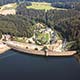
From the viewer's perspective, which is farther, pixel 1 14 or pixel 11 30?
pixel 1 14

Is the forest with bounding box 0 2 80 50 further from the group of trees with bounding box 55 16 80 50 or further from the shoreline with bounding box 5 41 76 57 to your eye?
the shoreline with bounding box 5 41 76 57

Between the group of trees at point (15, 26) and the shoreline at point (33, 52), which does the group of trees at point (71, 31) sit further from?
the group of trees at point (15, 26)

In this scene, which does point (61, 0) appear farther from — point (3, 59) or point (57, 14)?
point (3, 59)

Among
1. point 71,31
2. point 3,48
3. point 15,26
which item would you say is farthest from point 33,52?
point 15,26

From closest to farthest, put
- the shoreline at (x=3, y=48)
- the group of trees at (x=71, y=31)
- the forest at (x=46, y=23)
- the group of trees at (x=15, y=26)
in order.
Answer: the shoreline at (x=3, y=48), the group of trees at (x=71, y=31), the forest at (x=46, y=23), the group of trees at (x=15, y=26)

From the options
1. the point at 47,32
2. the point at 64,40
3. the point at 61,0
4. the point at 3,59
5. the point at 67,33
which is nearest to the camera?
the point at 3,59

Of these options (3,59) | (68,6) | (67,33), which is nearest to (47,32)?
(67,33)

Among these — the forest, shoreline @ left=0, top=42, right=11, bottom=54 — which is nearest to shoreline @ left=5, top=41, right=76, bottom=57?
shoreline @ left=0, top=42, right=11, bottom=54

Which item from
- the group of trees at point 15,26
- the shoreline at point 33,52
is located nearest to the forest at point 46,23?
the group of trees at point 15,26

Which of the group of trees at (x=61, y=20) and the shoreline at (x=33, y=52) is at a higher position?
the shoreline at (x=33, y=52)

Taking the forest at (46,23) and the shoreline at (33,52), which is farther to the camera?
the forest at (46,23)

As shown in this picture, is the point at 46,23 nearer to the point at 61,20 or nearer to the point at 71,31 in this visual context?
the point at 61,20
